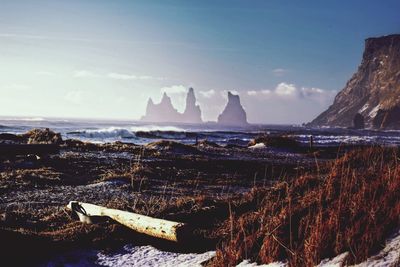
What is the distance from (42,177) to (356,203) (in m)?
11.3

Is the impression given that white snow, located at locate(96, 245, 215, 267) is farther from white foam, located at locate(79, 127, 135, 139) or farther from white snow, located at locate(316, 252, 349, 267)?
white foam, located at locate(79, 127, 135, 139)

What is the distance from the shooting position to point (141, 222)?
22.8 feet

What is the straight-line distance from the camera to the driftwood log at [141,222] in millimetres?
6375

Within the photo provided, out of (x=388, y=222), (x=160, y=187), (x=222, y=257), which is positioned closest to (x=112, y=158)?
(x=160, y=187)

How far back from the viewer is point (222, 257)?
538 centimetres

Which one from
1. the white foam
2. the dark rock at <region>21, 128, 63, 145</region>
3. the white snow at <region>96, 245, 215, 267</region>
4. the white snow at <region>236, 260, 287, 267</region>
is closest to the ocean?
the white foam

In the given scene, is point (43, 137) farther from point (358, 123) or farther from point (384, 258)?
point (358, 123)

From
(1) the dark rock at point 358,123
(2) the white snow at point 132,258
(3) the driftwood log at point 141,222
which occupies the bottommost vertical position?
(2) the white snow at point 132,258

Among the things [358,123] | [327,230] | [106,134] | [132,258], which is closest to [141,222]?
[132,258]

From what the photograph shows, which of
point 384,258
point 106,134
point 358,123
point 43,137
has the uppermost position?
A: point 358,123

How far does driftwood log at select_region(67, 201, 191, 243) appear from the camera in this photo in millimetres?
6375

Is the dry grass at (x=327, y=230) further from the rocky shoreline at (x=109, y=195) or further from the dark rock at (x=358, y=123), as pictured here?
the dark rock at (x=358, y=123)

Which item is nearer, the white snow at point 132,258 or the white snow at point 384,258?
the white snow at point 384,258

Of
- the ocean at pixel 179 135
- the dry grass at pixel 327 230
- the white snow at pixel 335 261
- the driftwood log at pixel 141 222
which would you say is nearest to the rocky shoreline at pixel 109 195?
the driftwood log at pixel 141 222
